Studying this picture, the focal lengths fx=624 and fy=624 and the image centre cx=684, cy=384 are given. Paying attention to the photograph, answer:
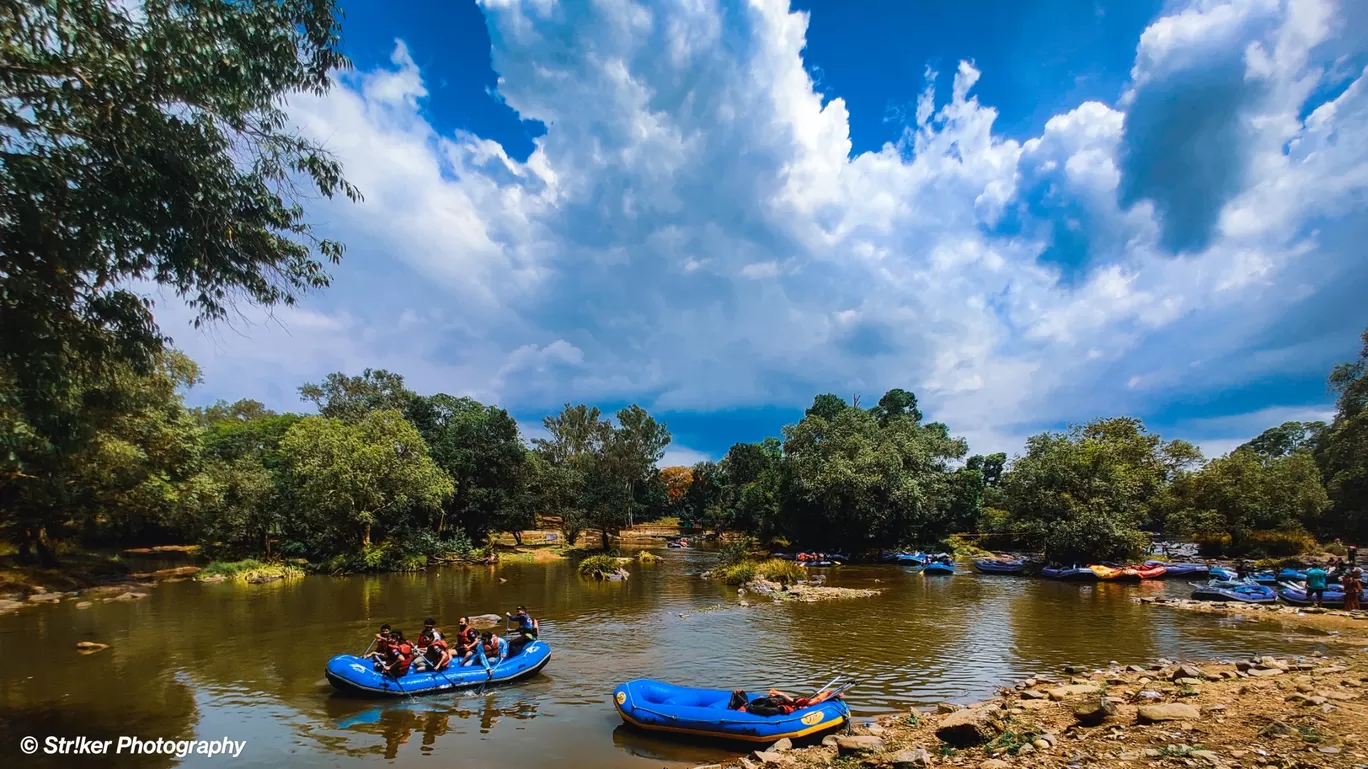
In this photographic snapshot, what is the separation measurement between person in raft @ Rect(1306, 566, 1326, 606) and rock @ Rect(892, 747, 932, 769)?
27.7 meters

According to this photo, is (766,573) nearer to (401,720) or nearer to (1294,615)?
(1294,615)

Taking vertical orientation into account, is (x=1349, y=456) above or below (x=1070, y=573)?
above

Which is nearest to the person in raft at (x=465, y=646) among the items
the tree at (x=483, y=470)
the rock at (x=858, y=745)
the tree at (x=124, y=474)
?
the rock at (x=858, y=745)

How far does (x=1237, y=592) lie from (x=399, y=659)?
1371 inches

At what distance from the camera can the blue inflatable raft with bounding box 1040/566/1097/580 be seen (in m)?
36.1

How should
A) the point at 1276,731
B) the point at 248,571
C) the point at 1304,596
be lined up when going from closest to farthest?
the point at 1276,731 → the point at 1304,596 → the point at 248,571

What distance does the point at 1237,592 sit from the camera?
2839 cm

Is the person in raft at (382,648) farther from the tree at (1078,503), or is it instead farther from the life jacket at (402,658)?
the tree at (1078,503)

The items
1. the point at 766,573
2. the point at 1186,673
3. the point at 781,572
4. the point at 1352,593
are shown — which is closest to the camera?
the point at 1186,673

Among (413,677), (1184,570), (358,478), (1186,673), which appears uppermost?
(358,478)

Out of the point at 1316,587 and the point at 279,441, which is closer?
the point at 1316,587

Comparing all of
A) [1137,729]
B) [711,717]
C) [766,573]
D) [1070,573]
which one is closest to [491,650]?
[711,717]

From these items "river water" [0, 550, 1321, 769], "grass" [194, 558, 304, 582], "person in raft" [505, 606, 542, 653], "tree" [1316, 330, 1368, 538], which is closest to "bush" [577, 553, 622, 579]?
"river water" [0, 550, 1321, 769]

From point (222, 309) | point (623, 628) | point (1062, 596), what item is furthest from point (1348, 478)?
point (222, 309)
